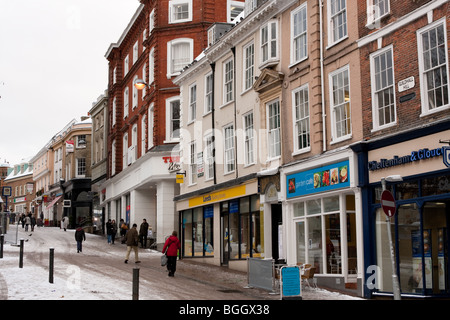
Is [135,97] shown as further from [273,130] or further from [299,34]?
[299,34]

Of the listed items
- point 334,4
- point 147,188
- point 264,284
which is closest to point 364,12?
point 334,4

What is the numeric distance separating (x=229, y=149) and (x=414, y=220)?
1254 cm

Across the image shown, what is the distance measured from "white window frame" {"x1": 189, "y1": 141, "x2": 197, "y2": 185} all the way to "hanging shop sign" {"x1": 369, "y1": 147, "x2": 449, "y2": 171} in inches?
592

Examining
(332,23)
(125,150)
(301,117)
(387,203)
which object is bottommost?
(387,203)

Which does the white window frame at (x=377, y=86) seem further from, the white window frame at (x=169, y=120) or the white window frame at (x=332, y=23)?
the white window frame at (x=169, y=120)

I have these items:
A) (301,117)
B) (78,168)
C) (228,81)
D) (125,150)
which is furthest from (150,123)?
(78,168)

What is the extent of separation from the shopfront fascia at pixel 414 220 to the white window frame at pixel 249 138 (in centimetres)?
847

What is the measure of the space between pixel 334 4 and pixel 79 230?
1910 cm

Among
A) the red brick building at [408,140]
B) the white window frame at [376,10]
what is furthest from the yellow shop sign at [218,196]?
the white window frame at [376,10]

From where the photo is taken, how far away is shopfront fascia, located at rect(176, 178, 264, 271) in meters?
24.6

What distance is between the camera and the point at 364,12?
59.1 feet

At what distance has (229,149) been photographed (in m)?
27.2

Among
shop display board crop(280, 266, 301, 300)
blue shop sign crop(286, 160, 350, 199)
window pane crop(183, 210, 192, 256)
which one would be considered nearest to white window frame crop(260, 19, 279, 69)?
blue shop sign crop(286, 160, 350, 199)

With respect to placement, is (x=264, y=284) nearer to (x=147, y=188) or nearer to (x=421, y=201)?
(x=421, y=201)
